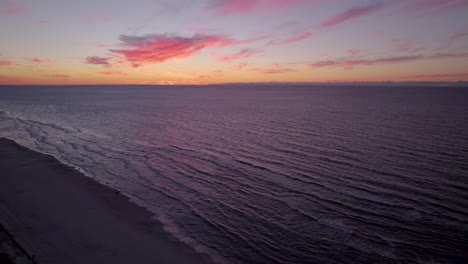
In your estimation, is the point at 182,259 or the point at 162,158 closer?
the point at 182,259

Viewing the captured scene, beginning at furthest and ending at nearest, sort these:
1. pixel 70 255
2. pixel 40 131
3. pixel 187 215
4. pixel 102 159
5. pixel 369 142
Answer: pixel 40 131 → pixel 369 142 → pixel 102 159 → pixel 187 215 → pixel 70 255

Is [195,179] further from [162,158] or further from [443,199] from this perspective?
[443,199]

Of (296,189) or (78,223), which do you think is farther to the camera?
(296,189)

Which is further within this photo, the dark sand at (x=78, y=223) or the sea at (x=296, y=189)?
the sea at (x=296, y=189)

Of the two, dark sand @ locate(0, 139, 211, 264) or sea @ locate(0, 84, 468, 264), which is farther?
sea @ locate(0, 84, 468, 264)

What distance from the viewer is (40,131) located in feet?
119

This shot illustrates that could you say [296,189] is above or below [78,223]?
below

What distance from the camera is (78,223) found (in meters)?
12.1

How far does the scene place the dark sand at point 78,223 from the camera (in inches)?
392

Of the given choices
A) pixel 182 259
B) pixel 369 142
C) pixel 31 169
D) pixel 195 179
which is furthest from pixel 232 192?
pixel 369 142

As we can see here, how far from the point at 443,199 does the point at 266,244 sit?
11933 mm

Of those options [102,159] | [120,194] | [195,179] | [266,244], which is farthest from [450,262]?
[102,159]

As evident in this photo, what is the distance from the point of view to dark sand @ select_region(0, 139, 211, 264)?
9.95m

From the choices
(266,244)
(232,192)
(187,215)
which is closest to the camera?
(266,244)
